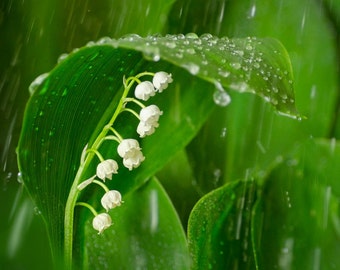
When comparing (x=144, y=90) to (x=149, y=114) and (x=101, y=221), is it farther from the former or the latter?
(x=101, y=221)

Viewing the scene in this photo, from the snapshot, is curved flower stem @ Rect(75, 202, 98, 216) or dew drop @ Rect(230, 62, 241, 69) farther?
curved flower stem @ Rect(75, 202, 98, 216)

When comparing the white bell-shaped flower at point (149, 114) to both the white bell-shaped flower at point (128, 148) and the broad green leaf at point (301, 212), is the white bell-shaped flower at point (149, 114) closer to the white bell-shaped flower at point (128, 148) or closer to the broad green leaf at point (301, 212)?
the white bell-shaped flower at point (128, 148)

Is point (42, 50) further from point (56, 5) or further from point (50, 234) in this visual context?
point (50, 234)

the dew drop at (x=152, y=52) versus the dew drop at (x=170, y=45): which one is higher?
the dew drop at (x=170, y=45)

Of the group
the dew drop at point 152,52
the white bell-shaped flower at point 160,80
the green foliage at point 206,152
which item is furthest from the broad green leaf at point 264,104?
the dew drop at point 152,52

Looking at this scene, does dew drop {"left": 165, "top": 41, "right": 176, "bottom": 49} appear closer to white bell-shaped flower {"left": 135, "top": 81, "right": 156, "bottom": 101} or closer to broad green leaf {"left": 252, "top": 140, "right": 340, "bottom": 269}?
white bell-shaped flower {"left": 135, "top": 81, "right": 156, "bottom": 101}

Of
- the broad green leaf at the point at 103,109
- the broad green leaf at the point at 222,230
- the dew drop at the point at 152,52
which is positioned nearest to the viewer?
the dew drop at the point at 152,52

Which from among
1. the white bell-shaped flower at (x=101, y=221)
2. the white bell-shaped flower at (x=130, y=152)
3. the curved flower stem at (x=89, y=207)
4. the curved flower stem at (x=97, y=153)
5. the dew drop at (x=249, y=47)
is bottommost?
the white bell-shaped flower at (x=101, y=221)

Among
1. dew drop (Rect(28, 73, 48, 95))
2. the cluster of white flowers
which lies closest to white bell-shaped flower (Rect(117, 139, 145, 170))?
the cluster of white flowers

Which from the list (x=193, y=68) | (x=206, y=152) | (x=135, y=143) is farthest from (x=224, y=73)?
(x=206, y=152)
